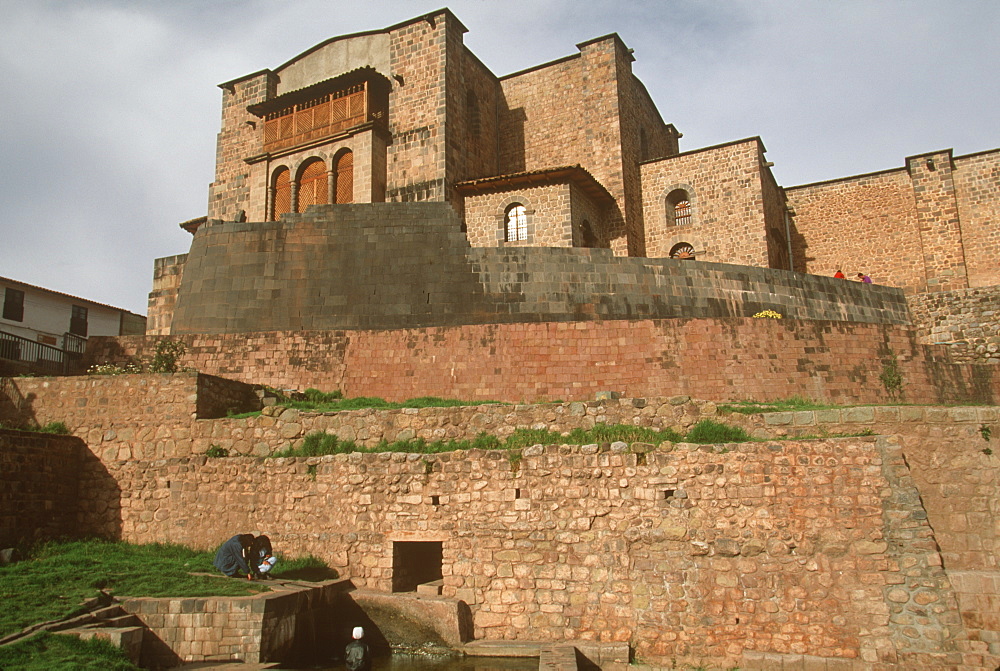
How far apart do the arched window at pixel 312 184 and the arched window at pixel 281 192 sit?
537 mm

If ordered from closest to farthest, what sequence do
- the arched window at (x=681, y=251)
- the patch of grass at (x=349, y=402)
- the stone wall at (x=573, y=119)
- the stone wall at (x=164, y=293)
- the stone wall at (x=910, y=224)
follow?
the patch of grass at (x=349, y=402) → the stone wall at (x=164, y=293) → the stone wall at (x=910, y=224) → the stone wall at (x=573, y=119) → the arched window at (x=681, y=251)

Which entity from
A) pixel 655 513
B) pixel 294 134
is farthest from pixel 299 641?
pixel 294 134

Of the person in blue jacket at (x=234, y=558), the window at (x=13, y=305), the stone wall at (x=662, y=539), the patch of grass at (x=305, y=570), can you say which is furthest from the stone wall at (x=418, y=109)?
the person in blue jacket at (x=234, y=558)

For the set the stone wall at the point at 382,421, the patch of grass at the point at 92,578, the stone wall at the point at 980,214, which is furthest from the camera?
the stone wall at the point at 980,214

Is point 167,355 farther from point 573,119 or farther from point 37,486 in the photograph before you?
point 573,119

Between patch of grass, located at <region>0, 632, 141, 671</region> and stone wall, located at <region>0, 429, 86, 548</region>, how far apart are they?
4091 millimetres

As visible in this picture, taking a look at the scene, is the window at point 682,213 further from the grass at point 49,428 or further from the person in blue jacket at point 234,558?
the grass at point 49,428

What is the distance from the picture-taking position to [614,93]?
2730cm

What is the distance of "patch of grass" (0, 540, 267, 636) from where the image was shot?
27.8 feet

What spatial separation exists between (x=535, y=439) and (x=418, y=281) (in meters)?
7.16

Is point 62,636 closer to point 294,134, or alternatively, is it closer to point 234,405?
point 234,405

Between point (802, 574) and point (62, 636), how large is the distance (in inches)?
334

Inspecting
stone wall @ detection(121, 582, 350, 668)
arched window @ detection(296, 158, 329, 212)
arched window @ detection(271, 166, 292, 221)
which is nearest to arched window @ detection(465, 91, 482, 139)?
arched window @ detection(296, 158, 329, 212)

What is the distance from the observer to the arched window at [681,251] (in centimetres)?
2727
